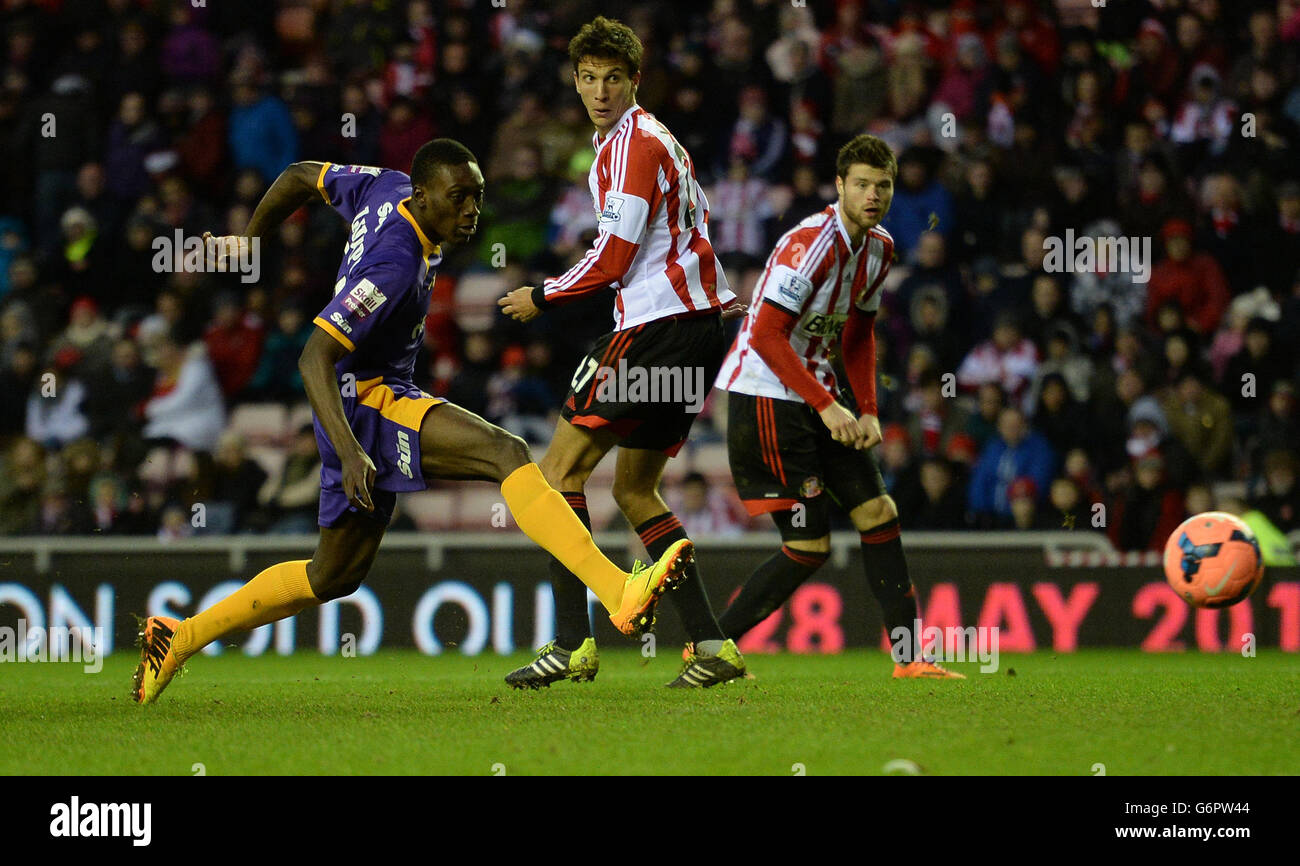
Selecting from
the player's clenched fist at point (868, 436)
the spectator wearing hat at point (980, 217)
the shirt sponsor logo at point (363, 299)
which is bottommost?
the player's clenched fist at point (868, 436)

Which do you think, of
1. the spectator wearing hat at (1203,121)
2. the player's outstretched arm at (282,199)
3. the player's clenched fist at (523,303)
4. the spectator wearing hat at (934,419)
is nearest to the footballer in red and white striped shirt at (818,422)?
the player's clenched fist at (523,303)

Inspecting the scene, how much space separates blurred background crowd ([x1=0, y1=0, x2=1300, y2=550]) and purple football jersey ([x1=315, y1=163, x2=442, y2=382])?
518 cm

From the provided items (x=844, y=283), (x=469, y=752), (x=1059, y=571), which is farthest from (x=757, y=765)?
(x=1059, y=571)

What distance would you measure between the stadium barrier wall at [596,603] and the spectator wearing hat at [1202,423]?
149 centimetres

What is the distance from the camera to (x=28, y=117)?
43.9ft

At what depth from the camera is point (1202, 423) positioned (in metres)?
10.7

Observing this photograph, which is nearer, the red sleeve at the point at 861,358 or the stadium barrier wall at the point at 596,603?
the red sleeve at the point at 861,358

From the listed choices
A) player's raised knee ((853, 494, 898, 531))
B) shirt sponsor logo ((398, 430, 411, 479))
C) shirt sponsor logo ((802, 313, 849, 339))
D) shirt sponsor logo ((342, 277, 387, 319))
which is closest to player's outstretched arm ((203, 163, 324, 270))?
shirt sponsor logo ((342, 277, 387, 319))

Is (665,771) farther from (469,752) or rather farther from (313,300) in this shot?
(313,300)

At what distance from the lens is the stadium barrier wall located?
9.42 meters

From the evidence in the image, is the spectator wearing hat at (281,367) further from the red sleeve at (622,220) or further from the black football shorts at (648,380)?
the red sleeve at (622,220)

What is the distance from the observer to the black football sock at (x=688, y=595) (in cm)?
602

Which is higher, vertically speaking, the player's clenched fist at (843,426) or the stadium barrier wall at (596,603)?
the player's clenched fist at (843,426)

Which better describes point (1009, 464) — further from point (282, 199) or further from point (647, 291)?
point (282, 199)
